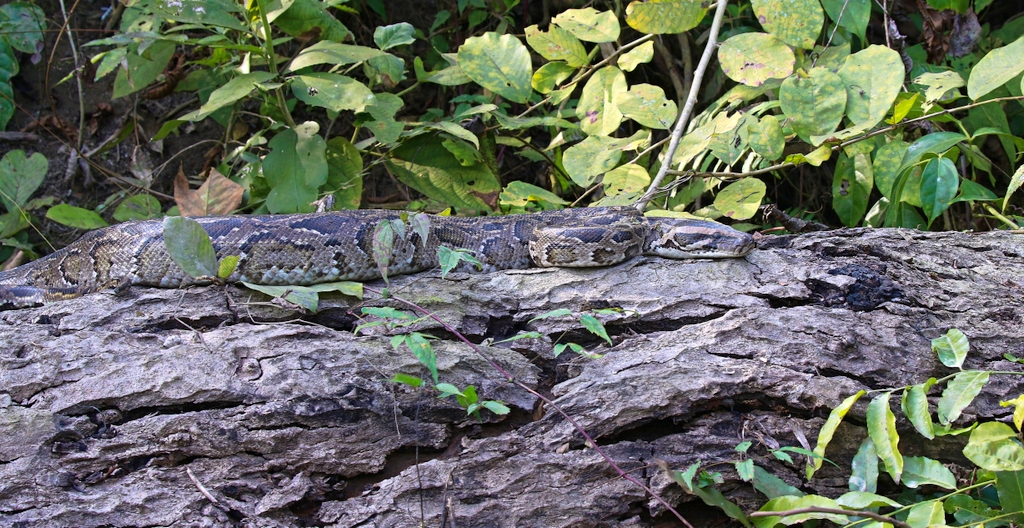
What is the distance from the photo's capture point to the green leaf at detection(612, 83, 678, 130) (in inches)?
230

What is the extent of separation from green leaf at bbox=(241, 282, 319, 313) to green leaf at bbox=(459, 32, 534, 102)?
2797 mm

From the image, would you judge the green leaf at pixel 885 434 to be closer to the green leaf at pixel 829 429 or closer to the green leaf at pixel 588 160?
the green leaf at pixel 829 429

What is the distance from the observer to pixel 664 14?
6.05m

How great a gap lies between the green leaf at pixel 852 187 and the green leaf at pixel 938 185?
1.10 meters

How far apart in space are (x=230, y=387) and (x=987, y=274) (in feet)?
15.7

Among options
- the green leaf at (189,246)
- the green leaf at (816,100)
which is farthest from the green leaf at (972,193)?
the green leaf at (189,246)

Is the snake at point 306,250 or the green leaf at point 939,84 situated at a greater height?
the green leaf at point 939,84

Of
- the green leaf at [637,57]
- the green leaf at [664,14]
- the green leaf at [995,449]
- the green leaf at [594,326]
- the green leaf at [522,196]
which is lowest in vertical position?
the green leaf at [522,196]

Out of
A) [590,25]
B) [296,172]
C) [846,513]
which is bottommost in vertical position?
[846,513]

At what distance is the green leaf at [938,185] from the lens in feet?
16.5

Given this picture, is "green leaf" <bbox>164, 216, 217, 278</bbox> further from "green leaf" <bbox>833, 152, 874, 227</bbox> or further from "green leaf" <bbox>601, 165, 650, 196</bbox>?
"green leaf" <bbox>833, 152, 874, 227</bbox>

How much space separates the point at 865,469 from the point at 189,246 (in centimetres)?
385

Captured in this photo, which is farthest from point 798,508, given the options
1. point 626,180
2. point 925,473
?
point 626,180

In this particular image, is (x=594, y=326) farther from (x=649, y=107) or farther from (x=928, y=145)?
(x=928, y=145)
